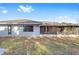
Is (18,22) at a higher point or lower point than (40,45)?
higher

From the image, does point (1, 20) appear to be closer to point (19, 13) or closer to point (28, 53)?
point (19, 13)

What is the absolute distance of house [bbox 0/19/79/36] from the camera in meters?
1.83

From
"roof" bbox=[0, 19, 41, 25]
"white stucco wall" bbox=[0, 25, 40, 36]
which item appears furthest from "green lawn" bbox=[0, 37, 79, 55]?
"roof" bbox=[0, 19, 41, 25]

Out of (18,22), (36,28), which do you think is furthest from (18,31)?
(36,28)

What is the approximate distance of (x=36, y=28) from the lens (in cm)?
182

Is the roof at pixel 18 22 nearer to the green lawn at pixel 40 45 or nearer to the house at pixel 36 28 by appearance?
the house at pixel 36 28

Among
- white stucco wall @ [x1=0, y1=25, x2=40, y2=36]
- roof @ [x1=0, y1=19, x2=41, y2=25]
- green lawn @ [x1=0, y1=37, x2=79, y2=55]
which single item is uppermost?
roof @ [x1=0, y1=19, x2=41, y2=25]

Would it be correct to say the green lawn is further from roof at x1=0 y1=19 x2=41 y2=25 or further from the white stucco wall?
roof at x1=0 y1=19 x2=41 y2=25

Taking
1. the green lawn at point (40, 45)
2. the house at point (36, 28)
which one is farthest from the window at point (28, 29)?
the green lawn at point (40, 45)

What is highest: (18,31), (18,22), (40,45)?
(18,22)

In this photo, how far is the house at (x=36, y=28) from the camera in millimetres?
1829

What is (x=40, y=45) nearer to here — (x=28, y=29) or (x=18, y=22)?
(x=28, y=29)

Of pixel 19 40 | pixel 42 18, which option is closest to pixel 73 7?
pixel 42 18
